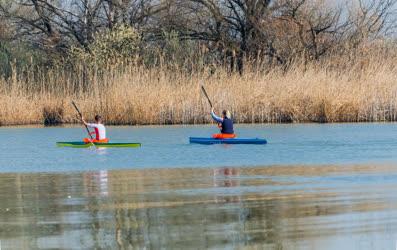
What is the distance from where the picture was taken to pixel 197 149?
21.5 m

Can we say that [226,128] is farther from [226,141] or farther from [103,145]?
[103,145]

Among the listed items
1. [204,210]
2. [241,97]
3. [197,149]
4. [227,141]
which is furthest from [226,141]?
[204,210]

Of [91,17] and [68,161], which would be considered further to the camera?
[91,17]

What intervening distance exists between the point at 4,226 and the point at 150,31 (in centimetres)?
2992

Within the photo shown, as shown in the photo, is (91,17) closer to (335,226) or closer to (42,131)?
(42,131)

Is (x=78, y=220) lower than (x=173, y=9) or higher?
lower

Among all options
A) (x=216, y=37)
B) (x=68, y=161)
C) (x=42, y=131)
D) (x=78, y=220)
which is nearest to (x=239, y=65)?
(x=216, y=37)

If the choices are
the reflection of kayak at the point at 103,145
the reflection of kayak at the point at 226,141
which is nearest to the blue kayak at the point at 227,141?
the reflection of kayak at the point at 226,141

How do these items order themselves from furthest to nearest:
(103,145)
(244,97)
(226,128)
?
(244,97), (226,128), (103,145)

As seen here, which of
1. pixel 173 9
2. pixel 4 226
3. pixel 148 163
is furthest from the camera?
pixel 173 9

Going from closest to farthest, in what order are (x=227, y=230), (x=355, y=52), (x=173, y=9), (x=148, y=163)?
(x=227, y=230) → (x=148, y=163) → (x=355, y=52) → (x=173, y=9)

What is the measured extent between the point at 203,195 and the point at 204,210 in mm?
1587

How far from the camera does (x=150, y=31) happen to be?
1567 inches

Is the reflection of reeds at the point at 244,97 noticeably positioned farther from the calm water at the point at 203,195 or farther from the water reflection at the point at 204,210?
the water reflection at the point at 204,210
